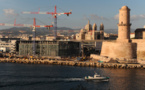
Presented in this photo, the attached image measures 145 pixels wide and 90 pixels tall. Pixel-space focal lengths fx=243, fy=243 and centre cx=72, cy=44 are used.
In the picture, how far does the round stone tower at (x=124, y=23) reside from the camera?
80.1 metres

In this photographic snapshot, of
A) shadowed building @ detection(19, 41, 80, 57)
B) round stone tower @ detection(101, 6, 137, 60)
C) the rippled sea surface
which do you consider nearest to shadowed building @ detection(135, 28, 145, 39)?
round stone tower @ detection(101, 6, 137, 60)

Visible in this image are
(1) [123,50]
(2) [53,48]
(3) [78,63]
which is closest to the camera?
(3) [78,63]

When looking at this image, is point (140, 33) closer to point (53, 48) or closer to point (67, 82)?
point (53, 48)

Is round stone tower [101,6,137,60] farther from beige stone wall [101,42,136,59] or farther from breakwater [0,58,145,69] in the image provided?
breakwater [0,58,145,69]

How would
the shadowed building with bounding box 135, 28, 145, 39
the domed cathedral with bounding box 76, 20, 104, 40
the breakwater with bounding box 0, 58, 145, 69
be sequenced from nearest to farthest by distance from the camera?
1. the breakwater with bounding box 0, 58, 145, 69
2. the shadowed building with bounding box 135, 28, 145, 39
3. the domed cathedral with bounding box 76, 20, 104, 40

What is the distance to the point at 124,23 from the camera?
264 feet

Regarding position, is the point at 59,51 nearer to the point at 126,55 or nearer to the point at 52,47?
the point at 52,47

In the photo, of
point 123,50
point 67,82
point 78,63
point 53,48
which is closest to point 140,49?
point 123,50

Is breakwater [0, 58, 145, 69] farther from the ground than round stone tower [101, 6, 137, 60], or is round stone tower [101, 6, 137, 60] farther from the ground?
round stone tower [101, 6, 137, 60]

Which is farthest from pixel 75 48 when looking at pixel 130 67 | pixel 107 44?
pixel 130 67

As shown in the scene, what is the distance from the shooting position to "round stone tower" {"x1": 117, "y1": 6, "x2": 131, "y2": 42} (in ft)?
263

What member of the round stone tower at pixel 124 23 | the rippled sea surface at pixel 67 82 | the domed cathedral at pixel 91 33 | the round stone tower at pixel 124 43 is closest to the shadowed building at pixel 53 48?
the round stone tower at pixel 124 43

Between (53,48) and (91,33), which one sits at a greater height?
(91,33)

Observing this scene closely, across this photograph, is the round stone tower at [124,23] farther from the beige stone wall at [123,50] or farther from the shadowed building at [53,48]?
the shadowed building at [53,48]
